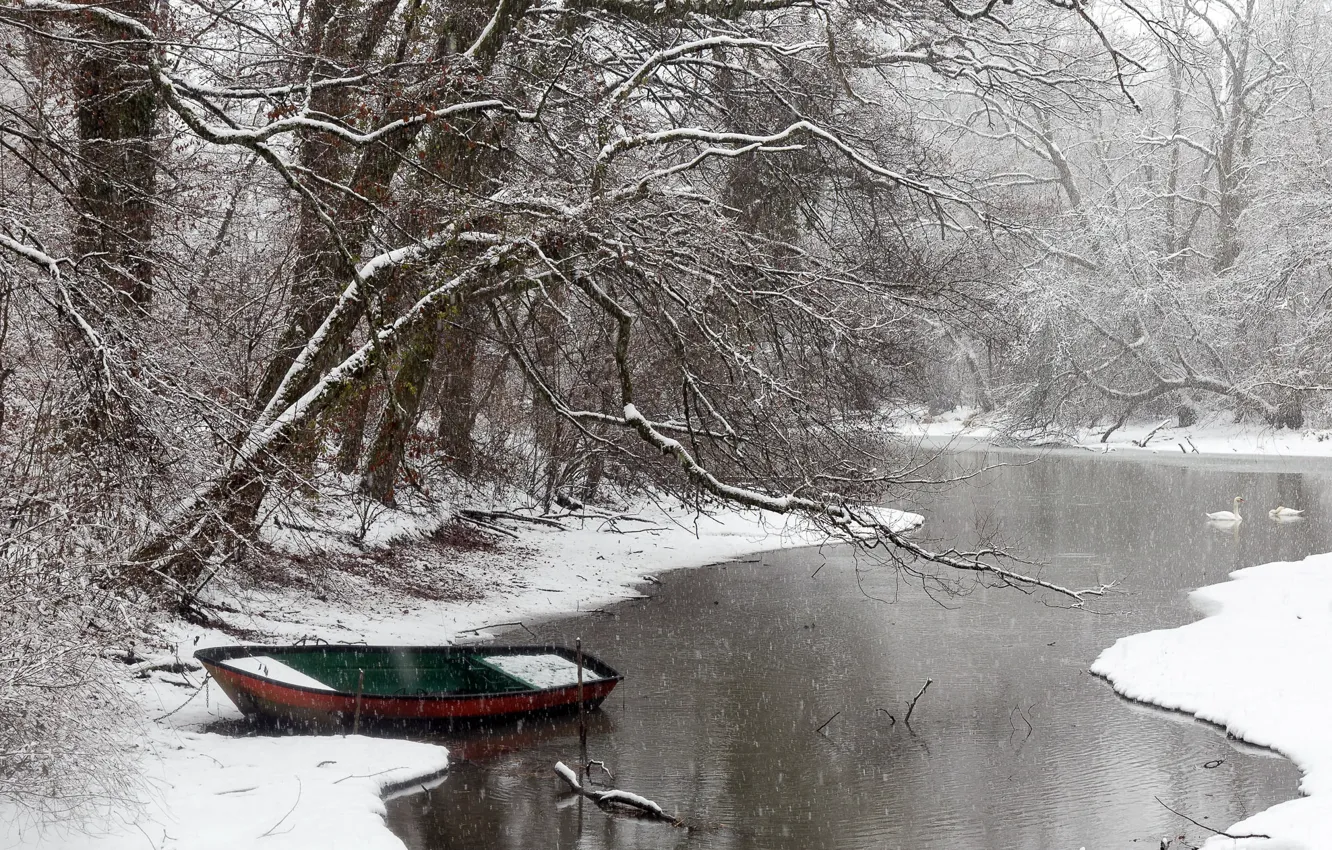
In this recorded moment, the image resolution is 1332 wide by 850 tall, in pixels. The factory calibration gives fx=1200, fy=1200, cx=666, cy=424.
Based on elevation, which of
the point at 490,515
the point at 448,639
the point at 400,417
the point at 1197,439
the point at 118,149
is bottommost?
the point at 448,639

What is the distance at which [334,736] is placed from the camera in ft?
31.5

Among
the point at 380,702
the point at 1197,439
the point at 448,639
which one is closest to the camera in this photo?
the point at 380,702

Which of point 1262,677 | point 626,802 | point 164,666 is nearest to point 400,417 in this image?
point 164,666

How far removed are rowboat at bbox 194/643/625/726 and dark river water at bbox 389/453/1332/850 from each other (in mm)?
376

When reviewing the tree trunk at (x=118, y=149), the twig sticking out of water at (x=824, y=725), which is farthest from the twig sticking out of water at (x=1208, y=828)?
the tree trunk at (x=118, y=149)

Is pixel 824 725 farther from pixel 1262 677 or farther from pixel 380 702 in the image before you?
pixel 1262 677

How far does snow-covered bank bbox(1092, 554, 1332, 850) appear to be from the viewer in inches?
318

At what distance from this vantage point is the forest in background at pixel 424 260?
22.1 ft

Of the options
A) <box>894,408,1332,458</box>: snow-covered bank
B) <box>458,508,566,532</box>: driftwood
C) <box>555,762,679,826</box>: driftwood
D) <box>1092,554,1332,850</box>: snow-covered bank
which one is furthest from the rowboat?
<box>894,408,1332,458</box>: snow-covered bank

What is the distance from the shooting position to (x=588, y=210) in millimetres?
9633

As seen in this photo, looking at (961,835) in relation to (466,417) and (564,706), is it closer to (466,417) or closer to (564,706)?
(564,706)

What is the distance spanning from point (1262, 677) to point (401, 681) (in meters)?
8.23

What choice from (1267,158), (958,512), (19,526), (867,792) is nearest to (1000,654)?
(867,792)

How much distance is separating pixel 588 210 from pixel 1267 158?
2683cm
